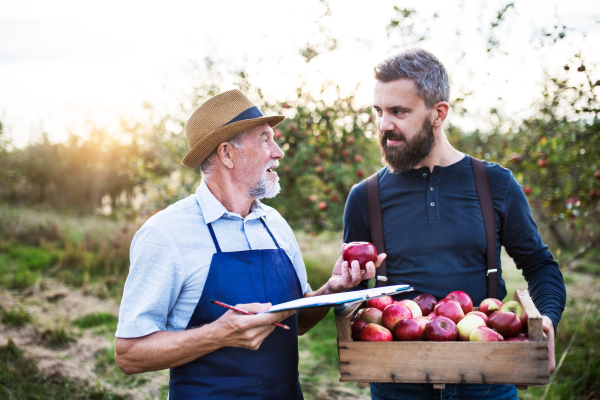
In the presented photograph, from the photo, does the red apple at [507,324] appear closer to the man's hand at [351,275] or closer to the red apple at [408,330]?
the red apple at [408,330]

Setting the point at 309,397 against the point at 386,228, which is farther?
the point at 309,397

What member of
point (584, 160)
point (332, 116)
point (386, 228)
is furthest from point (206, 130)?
point (584, 160)

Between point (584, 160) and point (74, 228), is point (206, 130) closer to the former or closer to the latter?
point (584, 160)

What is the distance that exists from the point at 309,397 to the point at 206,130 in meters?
3.10

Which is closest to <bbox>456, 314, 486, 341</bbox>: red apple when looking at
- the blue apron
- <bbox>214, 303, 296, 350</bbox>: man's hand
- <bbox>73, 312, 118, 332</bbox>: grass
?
<bbox>214, 303, 296, 350</bbox>: man's hand

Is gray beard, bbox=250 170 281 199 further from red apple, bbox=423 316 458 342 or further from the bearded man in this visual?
red apple, bbox=423 316 458 342

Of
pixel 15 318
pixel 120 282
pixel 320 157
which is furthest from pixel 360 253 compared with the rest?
pixel 120 282

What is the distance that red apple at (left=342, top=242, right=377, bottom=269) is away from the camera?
1902 millimetres

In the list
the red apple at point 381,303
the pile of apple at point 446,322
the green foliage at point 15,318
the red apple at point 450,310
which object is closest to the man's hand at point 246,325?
the pile of apple at point 446,322

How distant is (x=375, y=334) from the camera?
1571 millimetres

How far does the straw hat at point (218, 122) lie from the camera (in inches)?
79.9

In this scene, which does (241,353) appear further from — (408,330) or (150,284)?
(408,330)

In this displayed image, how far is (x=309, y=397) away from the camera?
4094mm

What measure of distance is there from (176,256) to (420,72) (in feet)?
4.83
